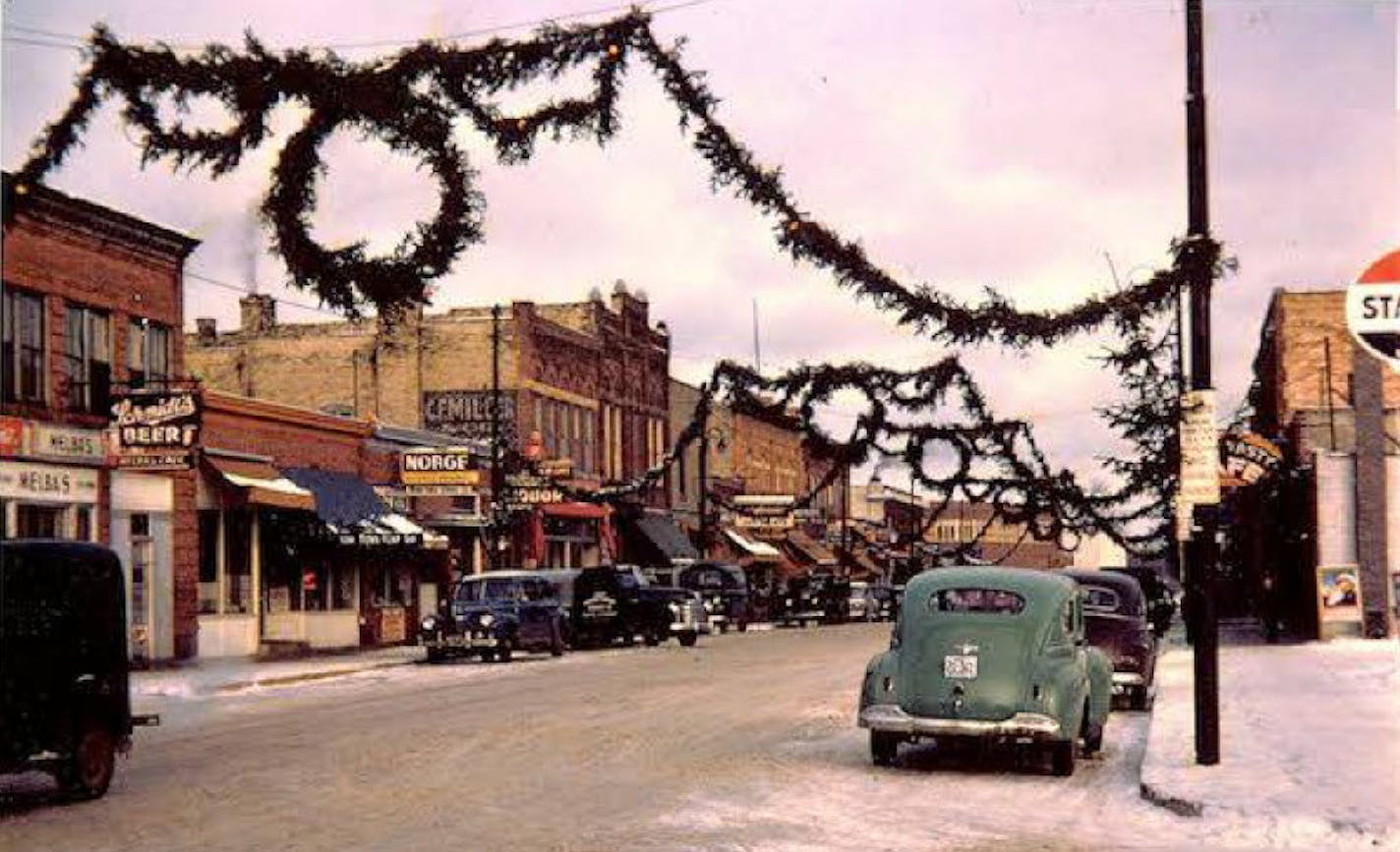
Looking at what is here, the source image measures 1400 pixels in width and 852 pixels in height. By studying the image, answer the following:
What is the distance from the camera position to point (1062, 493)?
1221 centimetres

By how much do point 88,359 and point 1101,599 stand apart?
1879 cm

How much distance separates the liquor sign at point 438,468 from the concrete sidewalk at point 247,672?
3856 mm

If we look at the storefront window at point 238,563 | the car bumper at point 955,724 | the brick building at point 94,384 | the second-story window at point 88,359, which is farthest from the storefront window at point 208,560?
the car bumper at point 955,724

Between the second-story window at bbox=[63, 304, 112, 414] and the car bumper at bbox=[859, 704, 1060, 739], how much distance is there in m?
19.8

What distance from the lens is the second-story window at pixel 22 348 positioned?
99.0 feet

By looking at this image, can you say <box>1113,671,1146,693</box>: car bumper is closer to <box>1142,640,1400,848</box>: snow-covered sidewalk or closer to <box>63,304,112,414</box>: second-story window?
<box>1142,640,1400,848</box>: snow-covered sidewalk

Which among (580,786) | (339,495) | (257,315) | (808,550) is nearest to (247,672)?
(339,495)

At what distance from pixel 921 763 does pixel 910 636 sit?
1.15m

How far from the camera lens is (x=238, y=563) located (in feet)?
123

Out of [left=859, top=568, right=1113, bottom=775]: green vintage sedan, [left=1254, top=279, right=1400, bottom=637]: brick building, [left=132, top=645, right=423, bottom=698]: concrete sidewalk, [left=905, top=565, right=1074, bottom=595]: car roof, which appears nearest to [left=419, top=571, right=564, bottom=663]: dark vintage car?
[left=132, top=645, right=423, bottom=698]: concrete sidewalk

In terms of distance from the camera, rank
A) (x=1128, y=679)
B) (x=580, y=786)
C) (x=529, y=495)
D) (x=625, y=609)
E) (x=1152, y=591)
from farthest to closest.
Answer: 1. (x=529, y=495)
2. (x=625, y=609)
3. (x=1152, y=591)
4. (x=1128, y=679)
5. (x=580, y=786)

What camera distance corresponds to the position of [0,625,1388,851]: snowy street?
11.9 meters

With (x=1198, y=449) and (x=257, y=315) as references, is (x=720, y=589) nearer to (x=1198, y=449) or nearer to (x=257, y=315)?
(x=257, y=315)

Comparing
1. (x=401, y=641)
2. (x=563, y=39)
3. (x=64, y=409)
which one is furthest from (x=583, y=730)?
(x=401, y=641)
